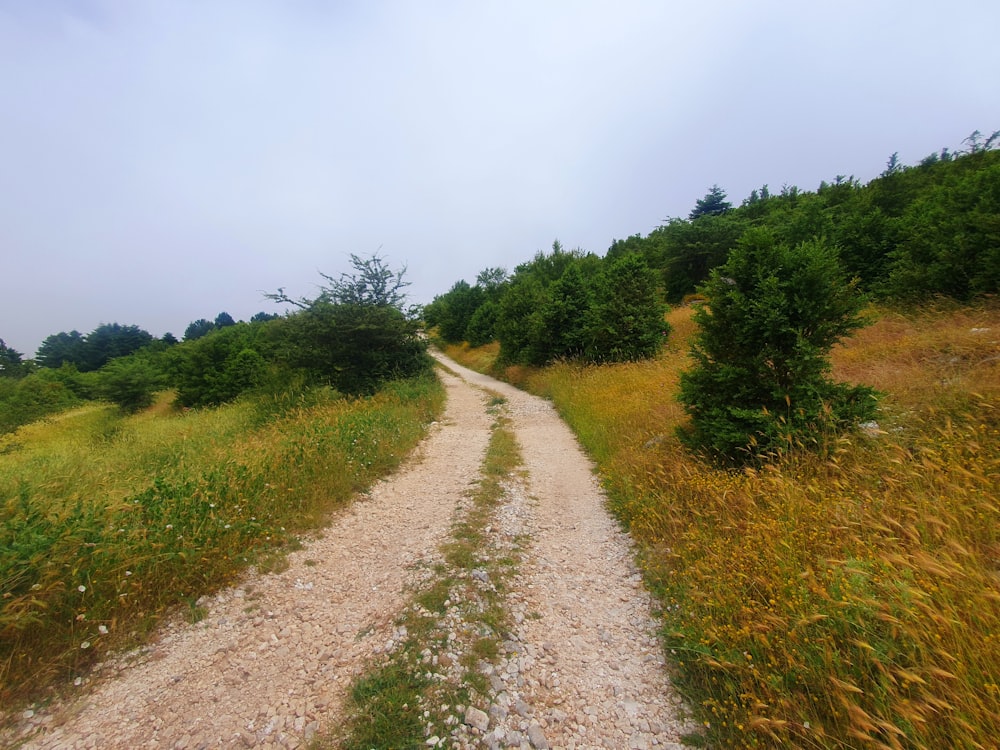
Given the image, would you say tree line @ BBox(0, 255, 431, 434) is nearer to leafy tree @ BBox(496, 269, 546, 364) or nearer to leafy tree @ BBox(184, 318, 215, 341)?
leafy tree @ BBox(496, 269, 546, 364)

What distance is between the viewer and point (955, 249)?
8.84m

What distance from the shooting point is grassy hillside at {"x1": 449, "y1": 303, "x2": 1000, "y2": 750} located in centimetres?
181

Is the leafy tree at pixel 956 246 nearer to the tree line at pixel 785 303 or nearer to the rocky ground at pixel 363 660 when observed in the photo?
the tree line at pixel 785 303

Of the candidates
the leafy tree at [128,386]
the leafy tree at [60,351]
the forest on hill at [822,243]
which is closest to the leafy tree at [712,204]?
the forest on hill at [822,243]

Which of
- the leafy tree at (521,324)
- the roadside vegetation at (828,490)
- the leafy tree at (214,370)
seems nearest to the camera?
the roadside vegetation at (828,490)

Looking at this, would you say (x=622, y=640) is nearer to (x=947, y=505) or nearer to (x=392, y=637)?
(x=392, y=637)

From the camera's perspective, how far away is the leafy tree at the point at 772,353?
476 cm

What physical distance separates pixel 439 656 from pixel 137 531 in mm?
3208

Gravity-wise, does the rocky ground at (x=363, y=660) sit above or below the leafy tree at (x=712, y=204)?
below

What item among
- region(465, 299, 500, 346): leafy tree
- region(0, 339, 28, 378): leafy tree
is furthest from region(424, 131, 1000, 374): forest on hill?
region(0, 339, 28, 378): leafy tree

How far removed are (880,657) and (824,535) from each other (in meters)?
1.21

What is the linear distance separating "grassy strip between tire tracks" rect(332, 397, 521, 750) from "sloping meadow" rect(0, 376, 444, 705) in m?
2.00

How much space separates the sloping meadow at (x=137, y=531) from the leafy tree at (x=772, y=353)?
581 centimetres

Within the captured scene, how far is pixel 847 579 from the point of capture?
2404mm
